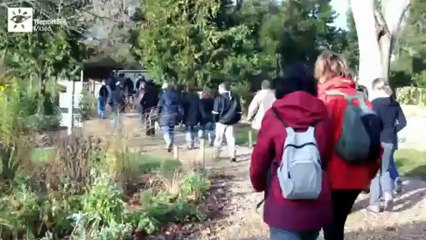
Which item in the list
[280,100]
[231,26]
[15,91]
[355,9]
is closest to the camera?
[280,100]

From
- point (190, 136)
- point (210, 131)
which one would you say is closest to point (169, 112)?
point (190, 136)

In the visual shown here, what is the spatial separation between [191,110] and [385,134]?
377 inches

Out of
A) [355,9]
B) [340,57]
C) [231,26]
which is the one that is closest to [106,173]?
[340,57]

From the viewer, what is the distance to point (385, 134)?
9.17m

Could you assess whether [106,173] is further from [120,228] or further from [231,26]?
[231,26]

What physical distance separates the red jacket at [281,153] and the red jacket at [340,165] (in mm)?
941

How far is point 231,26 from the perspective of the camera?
34.0 metres

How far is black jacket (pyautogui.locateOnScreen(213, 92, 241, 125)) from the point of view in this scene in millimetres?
16250

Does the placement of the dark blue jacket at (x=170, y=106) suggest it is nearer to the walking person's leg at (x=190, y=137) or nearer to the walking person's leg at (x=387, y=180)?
the walking person's leg at (x=190, y=137)

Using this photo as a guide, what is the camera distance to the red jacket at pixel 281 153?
4.51 meters

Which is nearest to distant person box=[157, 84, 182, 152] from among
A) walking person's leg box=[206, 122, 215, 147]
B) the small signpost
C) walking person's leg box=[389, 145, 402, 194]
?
walking person's leg box=[206, 122, 215, 147]

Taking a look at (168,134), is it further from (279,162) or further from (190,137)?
(279,162)

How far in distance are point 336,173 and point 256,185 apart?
1081 millimetres

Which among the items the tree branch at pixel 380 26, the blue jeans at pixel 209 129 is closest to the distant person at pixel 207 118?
the blue jeans at pixel 209 129
